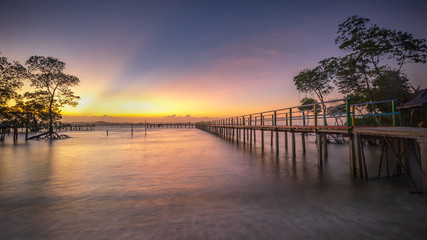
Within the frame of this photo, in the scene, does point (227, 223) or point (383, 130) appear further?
point (383, 130)

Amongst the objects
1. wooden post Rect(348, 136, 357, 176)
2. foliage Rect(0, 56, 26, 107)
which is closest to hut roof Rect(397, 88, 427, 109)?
wooden post Rect(348, 136, 357, 176)

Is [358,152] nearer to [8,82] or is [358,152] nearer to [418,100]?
[418,100]

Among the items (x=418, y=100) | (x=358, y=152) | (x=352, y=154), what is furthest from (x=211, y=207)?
(x=418, y=100)

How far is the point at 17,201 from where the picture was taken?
641 cm

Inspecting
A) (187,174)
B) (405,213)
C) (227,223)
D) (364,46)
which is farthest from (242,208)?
(364,46)

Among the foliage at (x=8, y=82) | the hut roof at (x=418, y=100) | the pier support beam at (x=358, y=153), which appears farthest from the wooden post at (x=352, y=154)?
the foliage at (x=8, y=82)

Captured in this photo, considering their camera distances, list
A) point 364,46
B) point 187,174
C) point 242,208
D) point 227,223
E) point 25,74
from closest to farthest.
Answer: point 227,223
point 242,208
point 187,174
point 364,46
point 25,74

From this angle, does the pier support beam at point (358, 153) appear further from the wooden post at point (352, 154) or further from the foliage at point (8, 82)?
the foliage at point (8, 82)

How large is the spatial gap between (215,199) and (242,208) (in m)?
1.18

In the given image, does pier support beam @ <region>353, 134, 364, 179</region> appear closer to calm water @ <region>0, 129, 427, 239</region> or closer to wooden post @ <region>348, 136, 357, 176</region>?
wooden post @ <region>348, 136, 357, 176</region>

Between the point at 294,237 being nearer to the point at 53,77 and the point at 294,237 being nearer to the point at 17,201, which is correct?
the point at 17,201

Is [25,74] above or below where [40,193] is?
above

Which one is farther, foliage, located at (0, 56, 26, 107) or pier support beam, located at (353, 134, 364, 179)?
foliage, located at (0, 56, 26, 107)

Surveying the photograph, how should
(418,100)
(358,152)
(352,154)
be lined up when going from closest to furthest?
(358,152)
(352,154)
(418,100)
